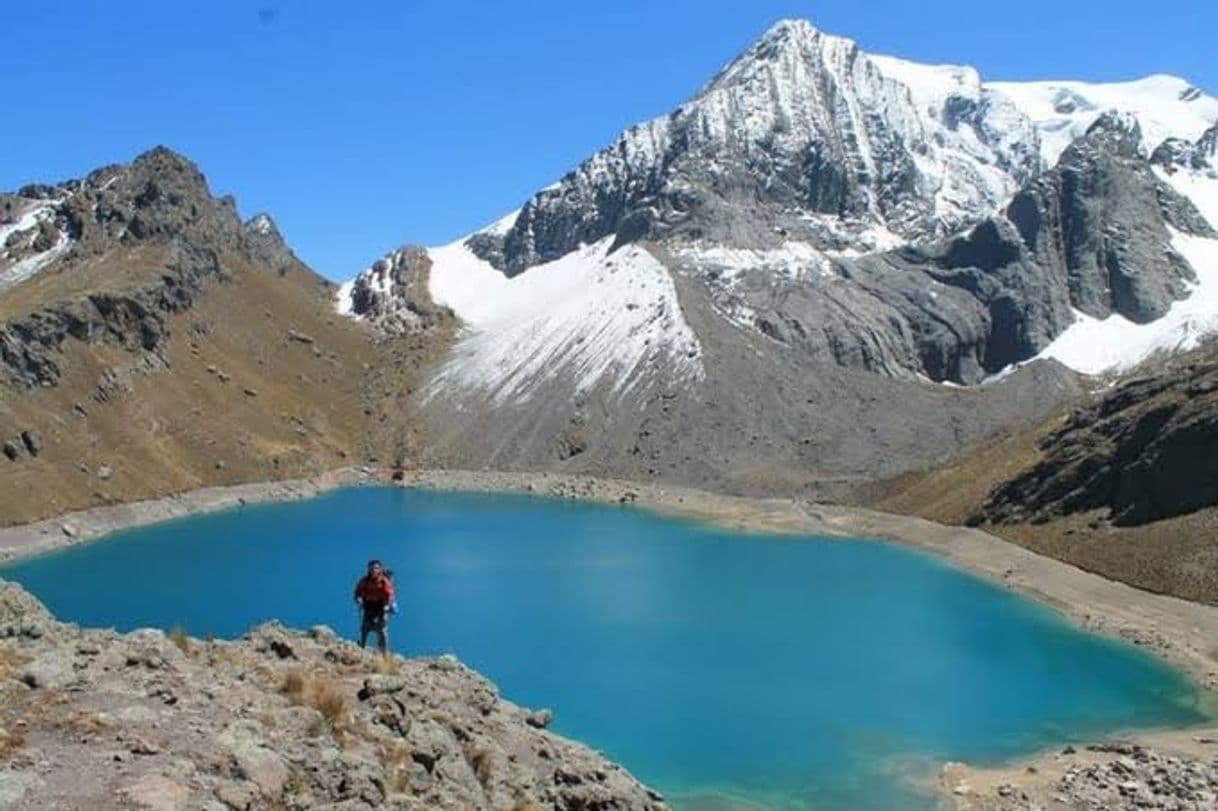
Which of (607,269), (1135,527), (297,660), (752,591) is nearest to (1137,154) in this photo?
(607,269)

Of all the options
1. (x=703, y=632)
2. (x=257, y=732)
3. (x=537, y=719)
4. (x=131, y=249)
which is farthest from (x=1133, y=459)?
(x=131, y=249)

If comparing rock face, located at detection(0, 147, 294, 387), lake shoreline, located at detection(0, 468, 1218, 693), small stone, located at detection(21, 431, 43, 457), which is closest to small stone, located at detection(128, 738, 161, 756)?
lake shoreline, located at detection(0, 468, 1218, 693)

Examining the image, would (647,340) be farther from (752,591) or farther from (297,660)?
(297,660)

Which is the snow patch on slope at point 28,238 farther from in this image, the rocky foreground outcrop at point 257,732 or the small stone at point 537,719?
the rocky foreground outcrop at point 257,732

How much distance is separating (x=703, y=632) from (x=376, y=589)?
41989mm

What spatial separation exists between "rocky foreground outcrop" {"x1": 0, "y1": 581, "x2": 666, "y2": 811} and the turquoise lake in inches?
768

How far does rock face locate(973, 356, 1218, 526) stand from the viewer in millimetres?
83375

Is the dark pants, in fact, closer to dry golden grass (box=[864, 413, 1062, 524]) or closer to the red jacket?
the red jacket

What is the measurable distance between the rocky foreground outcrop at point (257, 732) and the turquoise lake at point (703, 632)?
768 inches

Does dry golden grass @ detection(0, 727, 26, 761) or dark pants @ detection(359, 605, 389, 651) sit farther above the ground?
dry golden grass @ detection(0, 727, 26, 761)

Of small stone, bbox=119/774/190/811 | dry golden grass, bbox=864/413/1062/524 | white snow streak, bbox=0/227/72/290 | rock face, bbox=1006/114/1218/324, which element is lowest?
small stone, bbox=119/774/190/811

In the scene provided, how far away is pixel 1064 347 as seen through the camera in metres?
171

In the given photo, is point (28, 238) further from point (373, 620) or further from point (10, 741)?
point (10, 741)

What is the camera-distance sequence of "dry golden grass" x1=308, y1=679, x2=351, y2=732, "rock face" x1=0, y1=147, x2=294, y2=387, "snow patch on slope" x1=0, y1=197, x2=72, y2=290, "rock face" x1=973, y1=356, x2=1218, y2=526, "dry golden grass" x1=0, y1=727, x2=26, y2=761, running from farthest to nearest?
1. "snow patch on slope" x1=0, y1=197, x2=72, y2=290
2. "rock face" x1=0, y1=147, x2=294, y2=387
3. "rock face" x1=973, y1=356, x2=1218, y2=526
4. "dry golden grass" x1=308, y1=679, x2=351, y2=732
5. "dry golden grass" x1=0, y1=727, x2=26, y2=761
